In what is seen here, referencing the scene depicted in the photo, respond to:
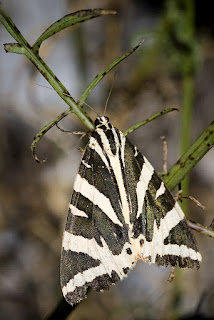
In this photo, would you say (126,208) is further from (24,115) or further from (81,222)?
(24,115)

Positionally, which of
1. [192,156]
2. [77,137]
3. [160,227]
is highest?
[192,156]

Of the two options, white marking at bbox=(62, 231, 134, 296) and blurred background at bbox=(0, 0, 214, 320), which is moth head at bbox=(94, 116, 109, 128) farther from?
blurred background at bbox=(0, 0, 214, 320)

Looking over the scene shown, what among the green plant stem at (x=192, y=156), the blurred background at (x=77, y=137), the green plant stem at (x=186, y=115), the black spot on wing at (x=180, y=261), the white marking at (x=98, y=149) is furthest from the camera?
the blurred background at (x=77, y=137)

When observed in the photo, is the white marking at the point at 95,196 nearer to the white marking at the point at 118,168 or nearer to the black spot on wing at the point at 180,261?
the white marking at the point at 118,168

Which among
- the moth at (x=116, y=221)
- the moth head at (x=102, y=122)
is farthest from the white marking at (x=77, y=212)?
the moth head at (x=102, y=122)

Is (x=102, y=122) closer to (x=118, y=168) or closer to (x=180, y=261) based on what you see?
(x=118, y=168)

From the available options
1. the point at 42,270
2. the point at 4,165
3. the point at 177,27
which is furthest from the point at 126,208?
the point at 4,165

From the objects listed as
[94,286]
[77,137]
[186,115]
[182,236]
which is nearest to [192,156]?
[182,236]
